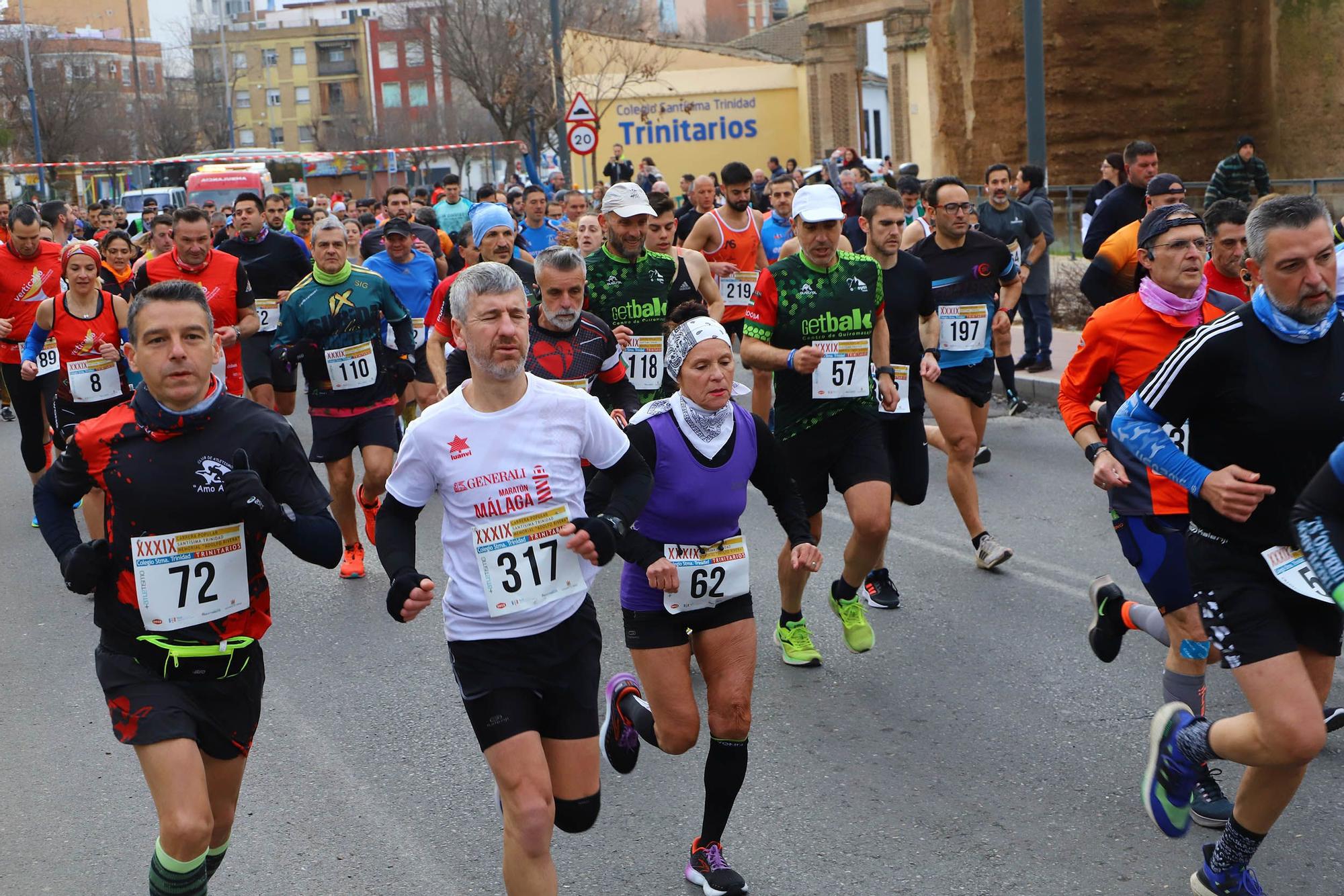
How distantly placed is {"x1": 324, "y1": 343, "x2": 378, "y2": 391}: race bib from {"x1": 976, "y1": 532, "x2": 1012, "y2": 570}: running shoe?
352cm

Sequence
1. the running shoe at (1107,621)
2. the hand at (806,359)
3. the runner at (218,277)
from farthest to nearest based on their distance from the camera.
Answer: the runner at (218,277)
the hand at (806,359)
the running shoe at (1107,621)

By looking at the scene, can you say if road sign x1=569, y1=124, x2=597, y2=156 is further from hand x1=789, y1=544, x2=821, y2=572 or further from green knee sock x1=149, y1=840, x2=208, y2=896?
green knee sock x1=149, y1=840, x2=208, y2=896

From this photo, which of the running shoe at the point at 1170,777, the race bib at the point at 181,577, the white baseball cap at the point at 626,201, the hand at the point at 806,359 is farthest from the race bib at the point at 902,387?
the race bib at the point at 181,577

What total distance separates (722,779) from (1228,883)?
144 centimetres

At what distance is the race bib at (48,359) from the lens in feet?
31.1

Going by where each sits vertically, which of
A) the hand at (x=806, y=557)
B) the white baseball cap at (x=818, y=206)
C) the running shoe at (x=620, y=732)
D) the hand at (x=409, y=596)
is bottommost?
the running shoe at (x=620, y=732)

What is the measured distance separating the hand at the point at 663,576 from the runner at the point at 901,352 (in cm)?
315

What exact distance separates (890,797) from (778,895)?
840mm

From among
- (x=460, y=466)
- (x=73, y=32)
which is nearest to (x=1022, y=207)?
(x=460, y=466)

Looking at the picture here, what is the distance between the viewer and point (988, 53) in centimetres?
2559

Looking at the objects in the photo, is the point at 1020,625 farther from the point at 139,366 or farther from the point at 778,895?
the point at 139,366

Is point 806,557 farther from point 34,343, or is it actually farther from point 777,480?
point 34,343

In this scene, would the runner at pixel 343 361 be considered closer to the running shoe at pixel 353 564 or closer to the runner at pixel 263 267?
the running shoe at pixel 353 564

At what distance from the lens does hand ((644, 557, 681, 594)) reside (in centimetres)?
445
